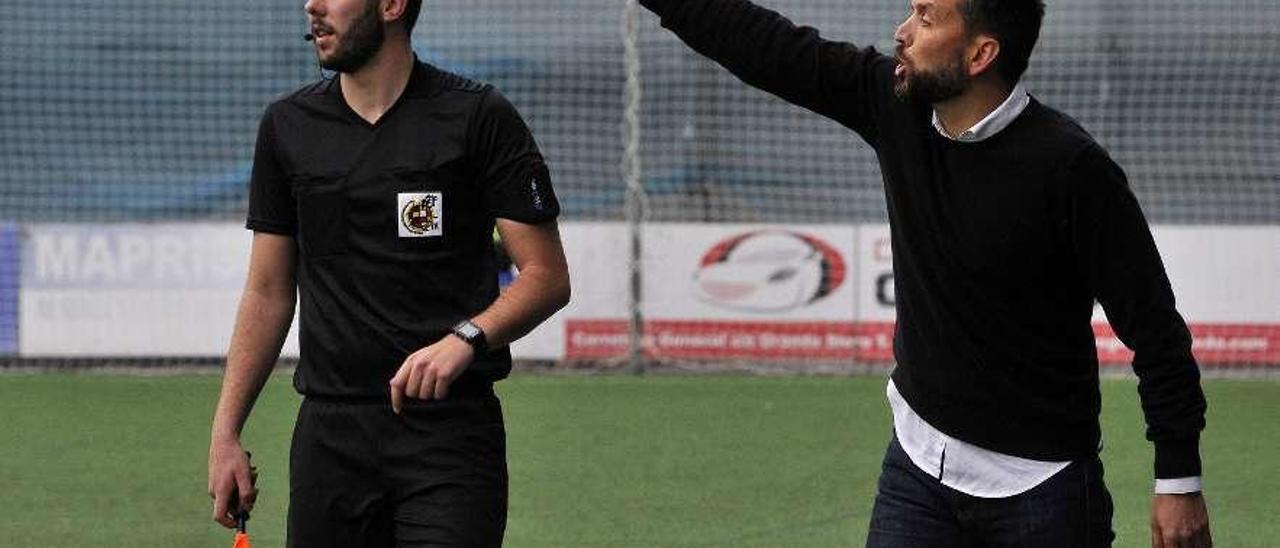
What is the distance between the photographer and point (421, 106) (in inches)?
167

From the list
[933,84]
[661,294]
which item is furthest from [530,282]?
[661,294]

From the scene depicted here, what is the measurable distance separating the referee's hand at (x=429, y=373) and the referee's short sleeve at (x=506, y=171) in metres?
0.34

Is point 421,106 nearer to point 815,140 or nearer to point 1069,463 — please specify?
point 1069,463

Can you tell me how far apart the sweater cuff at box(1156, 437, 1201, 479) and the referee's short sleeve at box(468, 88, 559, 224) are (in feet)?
3.84

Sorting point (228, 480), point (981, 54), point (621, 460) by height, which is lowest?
point (621, 460)

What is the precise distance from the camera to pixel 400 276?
4.19 m

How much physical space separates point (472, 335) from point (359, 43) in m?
0.59

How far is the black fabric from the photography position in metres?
4.18

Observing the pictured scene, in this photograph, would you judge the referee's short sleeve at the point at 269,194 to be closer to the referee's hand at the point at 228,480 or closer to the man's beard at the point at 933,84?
the referee's hand at the point at 228,480

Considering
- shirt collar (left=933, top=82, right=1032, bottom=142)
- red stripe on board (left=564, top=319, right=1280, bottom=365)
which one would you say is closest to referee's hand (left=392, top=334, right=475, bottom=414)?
shirt collar (left=933, top=82, right=1032, bottom=142)

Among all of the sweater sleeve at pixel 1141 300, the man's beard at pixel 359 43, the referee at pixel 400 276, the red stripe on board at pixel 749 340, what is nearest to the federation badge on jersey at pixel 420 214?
the referee at pixel 400 276

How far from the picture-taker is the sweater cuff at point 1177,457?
394 centimetres

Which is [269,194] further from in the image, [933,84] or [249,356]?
[933,84]

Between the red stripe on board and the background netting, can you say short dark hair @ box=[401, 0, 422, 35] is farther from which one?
the background netting
